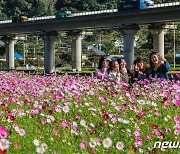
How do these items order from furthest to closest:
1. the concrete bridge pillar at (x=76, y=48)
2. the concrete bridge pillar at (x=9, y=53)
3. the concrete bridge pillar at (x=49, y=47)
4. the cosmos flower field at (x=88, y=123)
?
the concrete bridge pillar at (x=9, y=53), the concrete bridge pillar at (x=49, y=47), the concrete bridge pillar at (x=76, y=48), the cosmos flower field at (x=88, y=123)

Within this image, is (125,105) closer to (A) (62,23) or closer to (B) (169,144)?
(B) (169,144)

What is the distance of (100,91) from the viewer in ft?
27.5

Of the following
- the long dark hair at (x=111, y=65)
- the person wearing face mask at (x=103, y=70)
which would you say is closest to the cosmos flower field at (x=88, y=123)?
the person wearing face mask at (x=103, y=70)

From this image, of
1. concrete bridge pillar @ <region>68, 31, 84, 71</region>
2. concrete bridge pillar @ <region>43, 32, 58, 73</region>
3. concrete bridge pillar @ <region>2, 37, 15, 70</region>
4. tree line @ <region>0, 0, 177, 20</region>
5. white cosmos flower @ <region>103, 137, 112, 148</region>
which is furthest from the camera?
tree line @ <region>0, 0, 177, 20</region>

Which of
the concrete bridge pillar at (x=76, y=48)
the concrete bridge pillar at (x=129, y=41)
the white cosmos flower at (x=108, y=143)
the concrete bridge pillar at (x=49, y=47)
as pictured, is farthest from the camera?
the concrete bridge pillar at (x=49, y=47)

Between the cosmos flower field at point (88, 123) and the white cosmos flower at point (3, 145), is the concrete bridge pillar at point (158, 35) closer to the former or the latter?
the cosmos flower field at point (88, 123)

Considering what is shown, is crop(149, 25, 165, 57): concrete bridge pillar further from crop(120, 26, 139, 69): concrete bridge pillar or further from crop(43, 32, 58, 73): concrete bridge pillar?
crop(43, 32, 58, 73): concrete bridge pillar

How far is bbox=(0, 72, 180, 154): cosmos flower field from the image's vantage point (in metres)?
4.03

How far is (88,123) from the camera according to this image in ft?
18.5

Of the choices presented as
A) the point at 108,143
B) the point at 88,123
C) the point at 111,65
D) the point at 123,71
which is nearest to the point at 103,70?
the point at 111,65

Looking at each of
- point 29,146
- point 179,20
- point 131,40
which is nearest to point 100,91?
point 29,146

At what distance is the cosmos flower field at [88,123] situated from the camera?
4.03 m

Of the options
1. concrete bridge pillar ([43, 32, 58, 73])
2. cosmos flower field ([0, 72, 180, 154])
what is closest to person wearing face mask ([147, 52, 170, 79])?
cosmos flower field ([0, 72, 180, 154])

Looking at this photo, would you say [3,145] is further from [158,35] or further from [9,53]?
[9,53]
